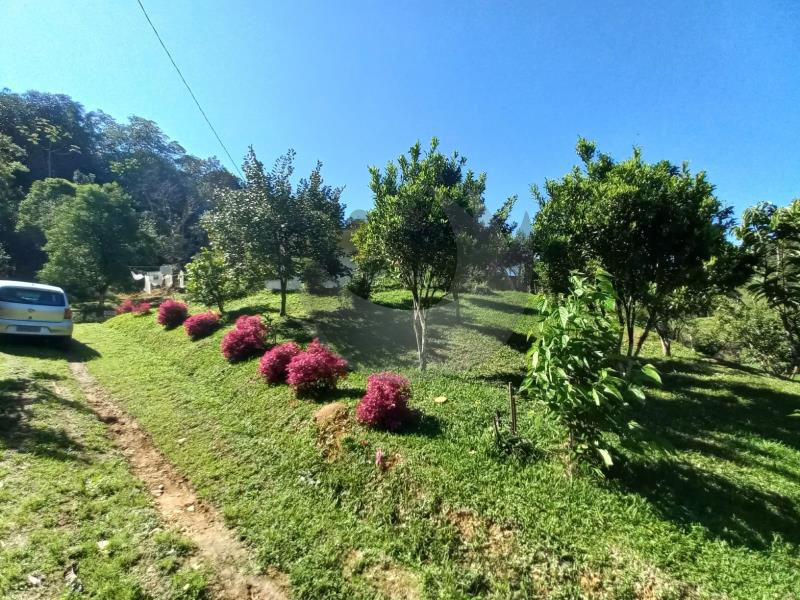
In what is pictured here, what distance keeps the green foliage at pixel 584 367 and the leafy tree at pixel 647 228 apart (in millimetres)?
4621

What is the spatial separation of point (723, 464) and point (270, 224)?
12.7 metres

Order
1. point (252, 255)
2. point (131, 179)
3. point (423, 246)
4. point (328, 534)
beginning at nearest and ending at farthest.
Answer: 1. point (328, 534)
2. point (423, 246)
3. point (252, 255)
4. point (131, 179)

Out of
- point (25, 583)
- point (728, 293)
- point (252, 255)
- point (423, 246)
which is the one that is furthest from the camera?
point (252, 255)

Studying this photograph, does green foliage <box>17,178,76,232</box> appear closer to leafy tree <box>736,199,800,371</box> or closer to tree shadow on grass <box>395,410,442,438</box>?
tree shadow on grass <box>395,410,442,438</box>

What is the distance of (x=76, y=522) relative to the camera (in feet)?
12.0

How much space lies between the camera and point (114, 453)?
5160 mm

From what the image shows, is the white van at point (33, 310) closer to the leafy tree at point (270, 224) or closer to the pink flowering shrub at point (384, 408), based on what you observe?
the leafy tree at point (270, 224)

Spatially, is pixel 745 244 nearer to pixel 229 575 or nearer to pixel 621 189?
pixel 621 189

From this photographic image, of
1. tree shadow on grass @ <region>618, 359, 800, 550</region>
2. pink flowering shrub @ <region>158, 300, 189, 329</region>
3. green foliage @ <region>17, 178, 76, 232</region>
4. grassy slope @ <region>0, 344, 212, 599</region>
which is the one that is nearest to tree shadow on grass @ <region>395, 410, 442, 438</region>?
tree shadow on grass @ <region>618, 359, 800, 550</region>

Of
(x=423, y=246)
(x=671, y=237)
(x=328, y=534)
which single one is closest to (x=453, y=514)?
(x=328, y=534)

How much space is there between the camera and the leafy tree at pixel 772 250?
649cm

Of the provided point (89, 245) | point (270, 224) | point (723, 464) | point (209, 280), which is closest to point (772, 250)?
point (723, 464)

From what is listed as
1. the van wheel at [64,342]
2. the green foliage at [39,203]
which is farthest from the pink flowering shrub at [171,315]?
the green foliage at [39,203]

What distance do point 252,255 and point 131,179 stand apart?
53.8 meters
